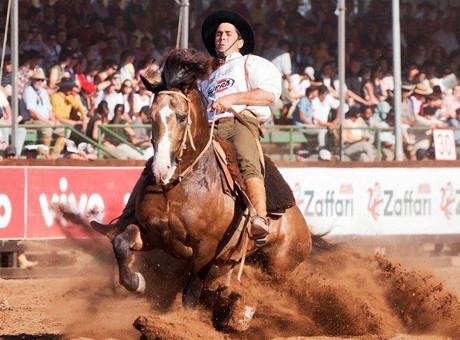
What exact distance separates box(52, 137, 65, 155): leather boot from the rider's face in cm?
677

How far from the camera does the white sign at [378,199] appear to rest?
1620 cm

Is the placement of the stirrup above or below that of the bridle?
below

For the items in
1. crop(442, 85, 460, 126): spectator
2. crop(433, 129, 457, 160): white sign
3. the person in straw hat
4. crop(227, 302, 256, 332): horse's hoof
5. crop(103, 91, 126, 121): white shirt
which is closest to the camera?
crop(227, 302, 256, 332): horse's hoof

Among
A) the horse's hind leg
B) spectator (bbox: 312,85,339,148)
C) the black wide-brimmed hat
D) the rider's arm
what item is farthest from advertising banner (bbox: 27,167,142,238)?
the horse's hind leg

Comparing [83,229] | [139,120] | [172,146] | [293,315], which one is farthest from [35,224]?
[172,146]

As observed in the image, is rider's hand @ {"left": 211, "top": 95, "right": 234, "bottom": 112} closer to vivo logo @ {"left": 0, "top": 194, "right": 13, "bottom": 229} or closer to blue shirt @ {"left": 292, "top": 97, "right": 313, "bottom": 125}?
vivo logo @ {"left": 0, "top": 194, "right": 13, "bottom": 229}

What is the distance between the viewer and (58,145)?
15.3 m

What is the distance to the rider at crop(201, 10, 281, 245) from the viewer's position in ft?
→ 27.9

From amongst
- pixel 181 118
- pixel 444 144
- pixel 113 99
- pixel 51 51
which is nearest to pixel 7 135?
pixel 113 99

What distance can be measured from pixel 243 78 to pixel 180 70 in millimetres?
1068

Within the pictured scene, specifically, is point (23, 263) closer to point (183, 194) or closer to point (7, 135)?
point (7, 135)

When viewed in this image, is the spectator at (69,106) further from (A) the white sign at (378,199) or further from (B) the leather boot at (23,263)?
(A) the white sign at (378,199)

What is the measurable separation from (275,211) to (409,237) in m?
8.37

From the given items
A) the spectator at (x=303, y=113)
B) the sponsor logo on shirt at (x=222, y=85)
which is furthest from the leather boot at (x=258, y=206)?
the spectator at (x=303, y=113)
